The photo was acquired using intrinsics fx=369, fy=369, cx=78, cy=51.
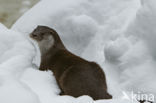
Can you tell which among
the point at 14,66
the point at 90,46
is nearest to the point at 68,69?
the point at 14,66

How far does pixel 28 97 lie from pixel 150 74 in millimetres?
1104

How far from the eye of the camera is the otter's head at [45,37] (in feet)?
11.1

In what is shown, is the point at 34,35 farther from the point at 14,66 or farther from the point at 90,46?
the point at 14,66

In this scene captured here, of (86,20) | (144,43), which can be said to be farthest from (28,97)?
(86,20)

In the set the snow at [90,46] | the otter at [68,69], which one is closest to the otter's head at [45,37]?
the otter at [68,69]

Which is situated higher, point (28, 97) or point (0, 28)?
point (0, 28)

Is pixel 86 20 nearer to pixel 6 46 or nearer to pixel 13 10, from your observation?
pixel 6 46

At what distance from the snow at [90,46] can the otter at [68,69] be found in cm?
11

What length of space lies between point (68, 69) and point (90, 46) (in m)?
0.62

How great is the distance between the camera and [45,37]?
11.2 ft

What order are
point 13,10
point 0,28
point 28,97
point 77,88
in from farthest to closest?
point 13,10 < point 0,28 < point 77,88 < point 28,97

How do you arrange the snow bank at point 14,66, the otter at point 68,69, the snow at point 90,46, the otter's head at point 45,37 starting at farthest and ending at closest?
the otter's head at point 45,37 < the otter at point 68,69 < the snow at point 90,46 < the snow bank at point 14,66

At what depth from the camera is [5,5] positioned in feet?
20.3

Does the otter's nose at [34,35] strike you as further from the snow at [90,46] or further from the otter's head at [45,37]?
the snow at [90,46]
